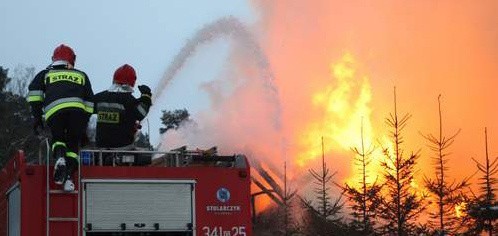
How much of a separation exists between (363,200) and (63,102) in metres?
18.2

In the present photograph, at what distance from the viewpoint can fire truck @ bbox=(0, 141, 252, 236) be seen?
776cm

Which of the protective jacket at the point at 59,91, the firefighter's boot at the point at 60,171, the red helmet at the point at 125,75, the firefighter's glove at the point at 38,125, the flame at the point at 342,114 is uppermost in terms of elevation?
the flame at the point at 342,114

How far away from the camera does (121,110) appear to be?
→ 874 centimetres

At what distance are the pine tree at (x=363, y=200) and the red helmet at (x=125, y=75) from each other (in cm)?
1736

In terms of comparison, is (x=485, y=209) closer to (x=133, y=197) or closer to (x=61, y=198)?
(x=133, y=197)

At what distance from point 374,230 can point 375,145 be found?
9.79 feet

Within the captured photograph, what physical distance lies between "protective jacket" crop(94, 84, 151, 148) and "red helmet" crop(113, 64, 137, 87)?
54mm

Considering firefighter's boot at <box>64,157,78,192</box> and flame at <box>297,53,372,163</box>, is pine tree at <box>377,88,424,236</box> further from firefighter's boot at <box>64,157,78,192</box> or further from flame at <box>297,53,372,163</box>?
firefighter's boot at <box>64,157,78,192</box>

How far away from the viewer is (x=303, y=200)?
29.4m

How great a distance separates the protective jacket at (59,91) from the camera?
26.9ft

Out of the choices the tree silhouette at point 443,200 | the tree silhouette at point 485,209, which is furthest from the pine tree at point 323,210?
the tree silhouette at point 485,209

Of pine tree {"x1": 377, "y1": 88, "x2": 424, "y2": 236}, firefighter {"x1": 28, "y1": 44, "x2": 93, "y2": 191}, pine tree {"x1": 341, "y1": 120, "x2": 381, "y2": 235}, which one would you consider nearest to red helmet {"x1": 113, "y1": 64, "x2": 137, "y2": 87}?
firefighter {"x1": 28, "y1": 44, "x2": 93, "y2": 191}

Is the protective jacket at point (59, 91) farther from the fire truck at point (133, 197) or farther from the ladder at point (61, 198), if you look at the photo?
the ladder at point (61, 198)

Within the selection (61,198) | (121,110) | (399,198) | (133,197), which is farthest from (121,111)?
(399,198)
